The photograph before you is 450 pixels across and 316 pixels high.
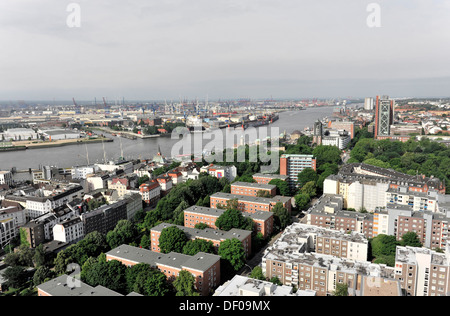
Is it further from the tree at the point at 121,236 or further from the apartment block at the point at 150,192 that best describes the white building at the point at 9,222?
the apartment block at the point at 150,192

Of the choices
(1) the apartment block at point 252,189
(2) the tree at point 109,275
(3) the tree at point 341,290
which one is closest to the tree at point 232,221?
(1) the apartment block at point 252,189

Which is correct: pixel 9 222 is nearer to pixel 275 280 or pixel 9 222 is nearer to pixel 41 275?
pixel 41 275

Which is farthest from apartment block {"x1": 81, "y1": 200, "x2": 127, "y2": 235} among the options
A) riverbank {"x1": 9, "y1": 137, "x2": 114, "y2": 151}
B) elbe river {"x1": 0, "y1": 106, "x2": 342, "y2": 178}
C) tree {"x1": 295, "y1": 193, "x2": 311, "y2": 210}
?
riverbank {"x1": 9, "y1": 137, "x2": 114, "y2": 151}

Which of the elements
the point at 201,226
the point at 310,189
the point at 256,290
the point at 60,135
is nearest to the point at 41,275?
the point at 201,226

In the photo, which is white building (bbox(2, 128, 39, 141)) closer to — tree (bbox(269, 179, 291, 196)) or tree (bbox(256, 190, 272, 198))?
tree (bbox(269, 179, 291, 196))

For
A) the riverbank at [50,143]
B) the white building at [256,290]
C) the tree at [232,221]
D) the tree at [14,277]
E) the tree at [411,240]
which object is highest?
the riverbank at [50,143]

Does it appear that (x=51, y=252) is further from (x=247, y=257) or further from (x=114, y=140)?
(x=114, y=140)
